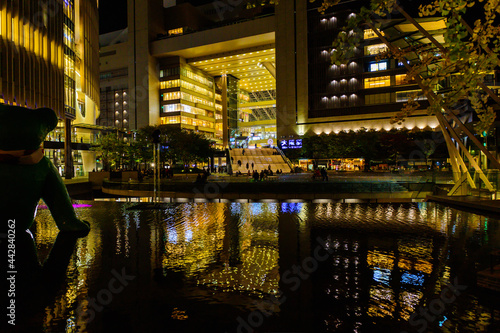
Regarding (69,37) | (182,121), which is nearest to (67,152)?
(69,37)

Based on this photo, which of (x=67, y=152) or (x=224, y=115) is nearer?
(x=67, y=152)

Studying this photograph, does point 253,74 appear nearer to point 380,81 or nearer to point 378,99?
point 380,81

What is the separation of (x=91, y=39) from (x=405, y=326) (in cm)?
6579

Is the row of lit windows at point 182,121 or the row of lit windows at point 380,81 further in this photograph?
the row of lit windows at point 182,121

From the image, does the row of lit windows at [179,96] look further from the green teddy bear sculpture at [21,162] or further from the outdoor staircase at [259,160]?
the green teddy bear sculpture at [21,162]

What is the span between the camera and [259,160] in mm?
61938

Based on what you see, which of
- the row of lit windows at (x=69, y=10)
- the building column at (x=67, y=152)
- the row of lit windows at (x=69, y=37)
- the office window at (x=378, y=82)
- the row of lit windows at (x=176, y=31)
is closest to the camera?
the building column at (x=67, y=152)

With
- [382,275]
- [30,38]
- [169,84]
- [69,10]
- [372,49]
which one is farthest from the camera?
[169,84]

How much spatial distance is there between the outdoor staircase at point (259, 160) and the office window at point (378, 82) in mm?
25578

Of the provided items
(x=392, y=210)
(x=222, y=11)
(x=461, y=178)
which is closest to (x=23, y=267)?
(x=392, y=210)

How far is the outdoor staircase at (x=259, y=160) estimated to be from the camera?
5797 cm

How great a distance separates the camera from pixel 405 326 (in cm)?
378

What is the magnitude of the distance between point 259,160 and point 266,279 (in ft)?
186

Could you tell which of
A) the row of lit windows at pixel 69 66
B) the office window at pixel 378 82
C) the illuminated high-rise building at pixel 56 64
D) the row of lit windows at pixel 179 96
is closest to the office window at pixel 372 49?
the office window at pixel 378 82
